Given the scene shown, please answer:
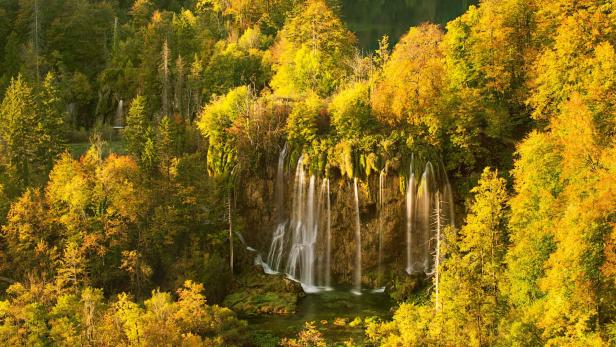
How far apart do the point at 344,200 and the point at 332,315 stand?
10.6m

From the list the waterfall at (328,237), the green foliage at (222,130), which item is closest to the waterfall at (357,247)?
the waterfall at (328,237)

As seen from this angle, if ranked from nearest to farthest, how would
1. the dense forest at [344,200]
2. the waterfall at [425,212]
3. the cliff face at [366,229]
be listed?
the dense forest at [344,200]
the waterfall at [425,212]
the cliff face at [366,229]

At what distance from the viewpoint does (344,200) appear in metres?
51.5

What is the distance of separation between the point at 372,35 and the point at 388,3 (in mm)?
7679

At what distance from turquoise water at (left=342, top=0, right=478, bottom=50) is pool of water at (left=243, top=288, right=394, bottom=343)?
164 ft

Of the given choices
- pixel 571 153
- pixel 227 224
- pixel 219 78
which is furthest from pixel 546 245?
pixel 219 78

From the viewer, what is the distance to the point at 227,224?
2055 inches

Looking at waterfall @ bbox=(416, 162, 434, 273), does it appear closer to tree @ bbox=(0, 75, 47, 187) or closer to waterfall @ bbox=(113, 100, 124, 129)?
tree @ bbox=(0, 75, 47, 187)

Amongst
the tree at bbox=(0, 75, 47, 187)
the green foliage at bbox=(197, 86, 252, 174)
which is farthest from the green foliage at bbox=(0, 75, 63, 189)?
the green foliage at bbox=(197, 86, 252, 174)

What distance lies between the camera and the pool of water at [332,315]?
41688mm

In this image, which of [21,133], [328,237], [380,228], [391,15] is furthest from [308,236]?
[391,15]

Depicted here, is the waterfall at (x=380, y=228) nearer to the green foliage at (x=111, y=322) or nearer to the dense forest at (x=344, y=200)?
the dense forest at (x=344, y=200)

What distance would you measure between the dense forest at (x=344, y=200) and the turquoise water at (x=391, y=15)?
26.1m

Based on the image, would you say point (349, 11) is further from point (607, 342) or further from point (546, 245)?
point (607, 342)
